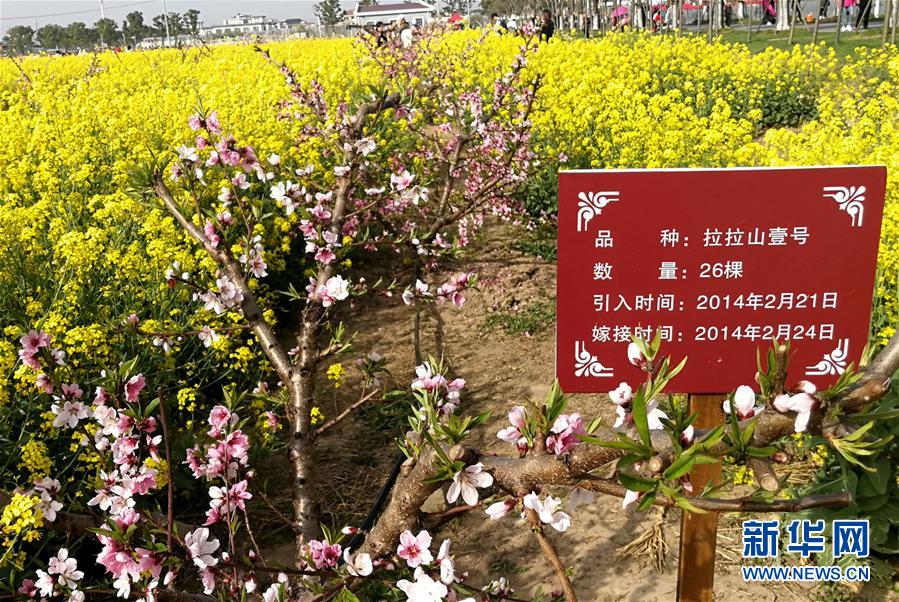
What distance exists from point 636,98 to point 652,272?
4.38m

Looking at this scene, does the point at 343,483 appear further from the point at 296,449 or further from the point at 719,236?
the point at 719,236

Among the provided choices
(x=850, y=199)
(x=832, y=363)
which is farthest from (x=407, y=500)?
(x=850, y=199)

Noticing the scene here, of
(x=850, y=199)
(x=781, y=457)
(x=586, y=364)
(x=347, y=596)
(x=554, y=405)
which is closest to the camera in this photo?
(x=781, y=457)

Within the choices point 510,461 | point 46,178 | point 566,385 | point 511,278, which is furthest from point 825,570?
point 46,178

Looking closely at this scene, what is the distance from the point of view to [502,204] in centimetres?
607

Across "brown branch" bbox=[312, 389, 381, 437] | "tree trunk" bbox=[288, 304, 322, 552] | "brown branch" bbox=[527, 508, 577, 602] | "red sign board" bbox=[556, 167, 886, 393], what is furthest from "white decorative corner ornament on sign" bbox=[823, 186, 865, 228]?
"tree trunk" bbox=[288, 304, 322, 552]

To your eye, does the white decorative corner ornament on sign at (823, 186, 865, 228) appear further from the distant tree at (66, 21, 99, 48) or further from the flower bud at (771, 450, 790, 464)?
the distant tree at (66, 21, 99, 48)

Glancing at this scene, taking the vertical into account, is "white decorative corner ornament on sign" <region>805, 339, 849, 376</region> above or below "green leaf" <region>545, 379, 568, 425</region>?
below

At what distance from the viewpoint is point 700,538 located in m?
2.11

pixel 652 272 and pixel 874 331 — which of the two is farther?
pixel 874 331

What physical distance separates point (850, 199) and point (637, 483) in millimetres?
1242

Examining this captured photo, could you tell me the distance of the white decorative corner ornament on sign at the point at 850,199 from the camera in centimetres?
187

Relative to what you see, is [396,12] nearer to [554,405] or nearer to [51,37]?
[51,37]

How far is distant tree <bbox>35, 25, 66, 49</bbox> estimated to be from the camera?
191ft
